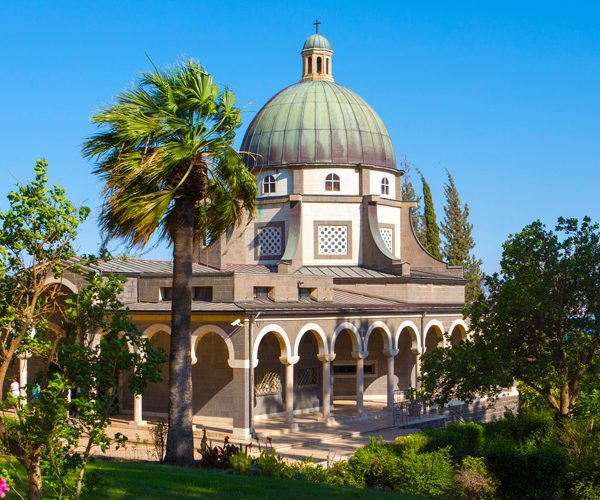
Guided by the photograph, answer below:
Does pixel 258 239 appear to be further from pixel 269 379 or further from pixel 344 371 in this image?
pixel 269 379

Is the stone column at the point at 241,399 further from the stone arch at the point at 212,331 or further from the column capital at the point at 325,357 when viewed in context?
the column capital at the point at 325,357

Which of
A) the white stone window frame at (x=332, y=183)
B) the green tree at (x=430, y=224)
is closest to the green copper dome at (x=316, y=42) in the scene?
the white stone window frame at (x=332, y=183)

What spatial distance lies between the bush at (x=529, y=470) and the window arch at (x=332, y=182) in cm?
2576

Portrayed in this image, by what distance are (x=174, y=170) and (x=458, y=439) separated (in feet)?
33.4

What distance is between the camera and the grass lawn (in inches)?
588

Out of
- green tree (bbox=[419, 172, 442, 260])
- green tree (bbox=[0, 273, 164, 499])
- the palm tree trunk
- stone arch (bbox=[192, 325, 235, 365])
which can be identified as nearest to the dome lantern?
green tree (bbox=[419, 172, 442, 260])

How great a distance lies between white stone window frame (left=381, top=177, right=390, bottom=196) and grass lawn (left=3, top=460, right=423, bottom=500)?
90.8 feet

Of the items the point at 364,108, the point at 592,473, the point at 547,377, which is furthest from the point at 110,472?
the point at 364,108

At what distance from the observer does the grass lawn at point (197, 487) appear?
49.0ft

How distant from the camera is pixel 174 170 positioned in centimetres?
2081

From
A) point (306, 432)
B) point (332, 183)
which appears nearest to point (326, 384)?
point (306, 432)

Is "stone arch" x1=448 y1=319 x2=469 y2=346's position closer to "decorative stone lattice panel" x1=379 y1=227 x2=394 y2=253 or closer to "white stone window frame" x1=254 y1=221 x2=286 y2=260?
"decorative stone lattice panel" x1=379 y1=227 x2=394 y2=253

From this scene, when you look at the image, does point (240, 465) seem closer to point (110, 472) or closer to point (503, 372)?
point (110, 472)

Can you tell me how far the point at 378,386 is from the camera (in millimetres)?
41750
